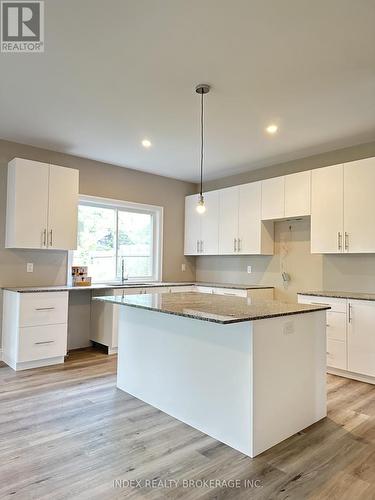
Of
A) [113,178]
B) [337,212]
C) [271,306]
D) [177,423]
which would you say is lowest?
[177,423]

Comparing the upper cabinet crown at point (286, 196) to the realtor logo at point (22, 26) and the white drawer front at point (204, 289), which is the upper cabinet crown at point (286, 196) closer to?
the white drawer front at point (204, 289)

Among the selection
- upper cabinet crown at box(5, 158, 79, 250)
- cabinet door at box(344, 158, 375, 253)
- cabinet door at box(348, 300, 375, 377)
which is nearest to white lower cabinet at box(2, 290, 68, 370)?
upper cabinet crown at box(5, 158, 79, 250)

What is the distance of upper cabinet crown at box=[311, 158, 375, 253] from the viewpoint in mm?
3904

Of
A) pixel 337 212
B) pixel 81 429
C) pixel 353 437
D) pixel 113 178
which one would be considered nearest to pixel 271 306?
pixel 353 437

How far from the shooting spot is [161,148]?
180 inches

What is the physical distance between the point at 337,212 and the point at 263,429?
2.77 meters

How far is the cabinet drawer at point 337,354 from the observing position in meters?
3.84

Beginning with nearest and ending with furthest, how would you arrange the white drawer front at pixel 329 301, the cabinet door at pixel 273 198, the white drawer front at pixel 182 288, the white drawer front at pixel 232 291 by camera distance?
the white drawer front at pixel 329 301 < the cabinet door at pixel 273 198 < the white drawer front at pixel 232 291 < the white drawer front at pixel 182 288

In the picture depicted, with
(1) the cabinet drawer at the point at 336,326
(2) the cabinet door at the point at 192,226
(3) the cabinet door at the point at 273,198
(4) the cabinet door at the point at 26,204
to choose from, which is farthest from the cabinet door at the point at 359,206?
(4) the cabinet door at the point at 26,204

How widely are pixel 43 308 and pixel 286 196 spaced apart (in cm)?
338

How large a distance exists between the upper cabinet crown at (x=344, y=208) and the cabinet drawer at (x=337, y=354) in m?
1.06

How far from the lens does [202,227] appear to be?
19.6 ft

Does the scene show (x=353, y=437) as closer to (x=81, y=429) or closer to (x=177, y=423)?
(x=177, y=423)

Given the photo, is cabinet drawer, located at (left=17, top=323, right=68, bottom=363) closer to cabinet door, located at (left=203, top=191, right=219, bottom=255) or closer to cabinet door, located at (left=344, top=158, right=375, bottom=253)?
cabinet door, located at (left=203, top=191, right=219, bottom=255)
